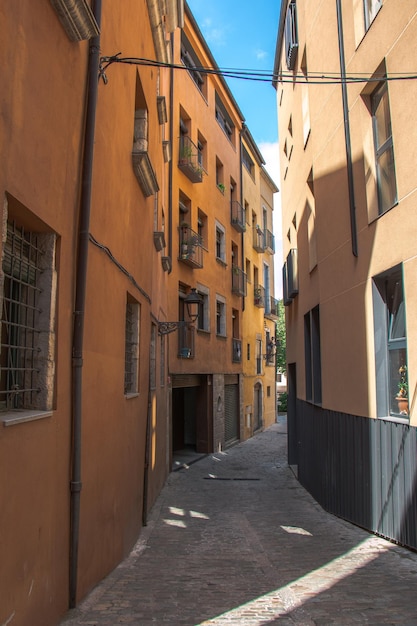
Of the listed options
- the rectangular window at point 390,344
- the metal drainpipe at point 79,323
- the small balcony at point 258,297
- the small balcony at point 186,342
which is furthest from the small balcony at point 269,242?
the metal drainpipe at point 79,323

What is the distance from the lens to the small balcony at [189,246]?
55.5 feet

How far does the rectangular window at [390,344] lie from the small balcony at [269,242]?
2254 centimetres

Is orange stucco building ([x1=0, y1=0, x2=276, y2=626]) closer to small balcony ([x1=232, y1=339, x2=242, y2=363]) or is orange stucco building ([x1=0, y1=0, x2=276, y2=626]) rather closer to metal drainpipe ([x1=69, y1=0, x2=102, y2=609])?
metal drainpipe ([x1=69, y1=0, x2=102, y2=609])

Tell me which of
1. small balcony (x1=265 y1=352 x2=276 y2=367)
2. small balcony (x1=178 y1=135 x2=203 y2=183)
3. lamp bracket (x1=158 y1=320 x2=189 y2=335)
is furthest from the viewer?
small balcony (x1=265 y1=352 x2=276 y2=367)

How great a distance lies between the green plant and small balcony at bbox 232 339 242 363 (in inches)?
625

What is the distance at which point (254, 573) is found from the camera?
6.17 meters

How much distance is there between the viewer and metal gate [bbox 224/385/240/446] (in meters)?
21.8

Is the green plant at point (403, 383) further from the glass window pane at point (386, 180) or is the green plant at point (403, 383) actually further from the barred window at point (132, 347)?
the barred window at point (132, 347)

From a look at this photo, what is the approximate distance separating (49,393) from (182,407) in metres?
16.6

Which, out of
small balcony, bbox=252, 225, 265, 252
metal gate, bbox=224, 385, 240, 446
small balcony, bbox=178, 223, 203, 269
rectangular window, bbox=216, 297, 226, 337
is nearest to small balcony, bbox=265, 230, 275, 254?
small balcony, bbox=252, 225, 265, 252

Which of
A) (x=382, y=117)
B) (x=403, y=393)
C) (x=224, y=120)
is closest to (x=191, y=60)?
(x=224, y=120)

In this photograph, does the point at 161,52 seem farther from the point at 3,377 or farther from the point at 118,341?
the point at 3,377

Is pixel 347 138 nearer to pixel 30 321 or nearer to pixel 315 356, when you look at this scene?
pixel 315 356

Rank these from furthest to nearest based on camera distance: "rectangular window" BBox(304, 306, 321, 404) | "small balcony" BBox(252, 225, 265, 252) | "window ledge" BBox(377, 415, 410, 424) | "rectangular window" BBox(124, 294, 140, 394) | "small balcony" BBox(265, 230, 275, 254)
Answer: "small balcony" BBox(265, 230, 275, 254) < "small balcony" BBox(252, 225, 265, 252) < "rectangular window" BBox(304, 306, 321, 404) < "rectangular window" BBox(124, 294, 140, 394) < "window ledge" BBox(377, 415, 410, 424)
